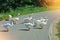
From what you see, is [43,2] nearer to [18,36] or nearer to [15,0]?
[15,0]

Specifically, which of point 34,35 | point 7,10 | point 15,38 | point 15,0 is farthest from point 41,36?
point 15,0

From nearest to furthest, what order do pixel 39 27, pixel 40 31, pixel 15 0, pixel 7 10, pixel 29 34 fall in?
pixel 29 34
pixel 40 31
pixel 39 27
pixel 7 10
pixel 15 0

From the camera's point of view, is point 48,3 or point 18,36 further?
point 48,3

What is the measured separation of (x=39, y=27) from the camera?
8.25 metres

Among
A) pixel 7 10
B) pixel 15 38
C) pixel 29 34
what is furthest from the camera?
pixel 7 10

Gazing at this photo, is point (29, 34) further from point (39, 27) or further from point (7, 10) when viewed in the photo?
point (7, 10)

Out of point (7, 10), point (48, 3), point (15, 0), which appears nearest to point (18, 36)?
point (7, 10)

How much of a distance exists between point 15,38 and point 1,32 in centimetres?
96

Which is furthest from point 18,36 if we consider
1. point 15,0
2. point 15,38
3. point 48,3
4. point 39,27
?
point 48,3

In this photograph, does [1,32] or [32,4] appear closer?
[1,32]

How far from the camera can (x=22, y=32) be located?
7430 mm

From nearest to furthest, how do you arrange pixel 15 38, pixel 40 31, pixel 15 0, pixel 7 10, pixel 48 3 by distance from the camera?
pixel 15 38, pixel 40 31, pixel 7 10, pixel 15 0, pixel 48 3

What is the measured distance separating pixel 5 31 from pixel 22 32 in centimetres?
45

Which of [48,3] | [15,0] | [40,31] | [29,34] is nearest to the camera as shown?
[29,34]
